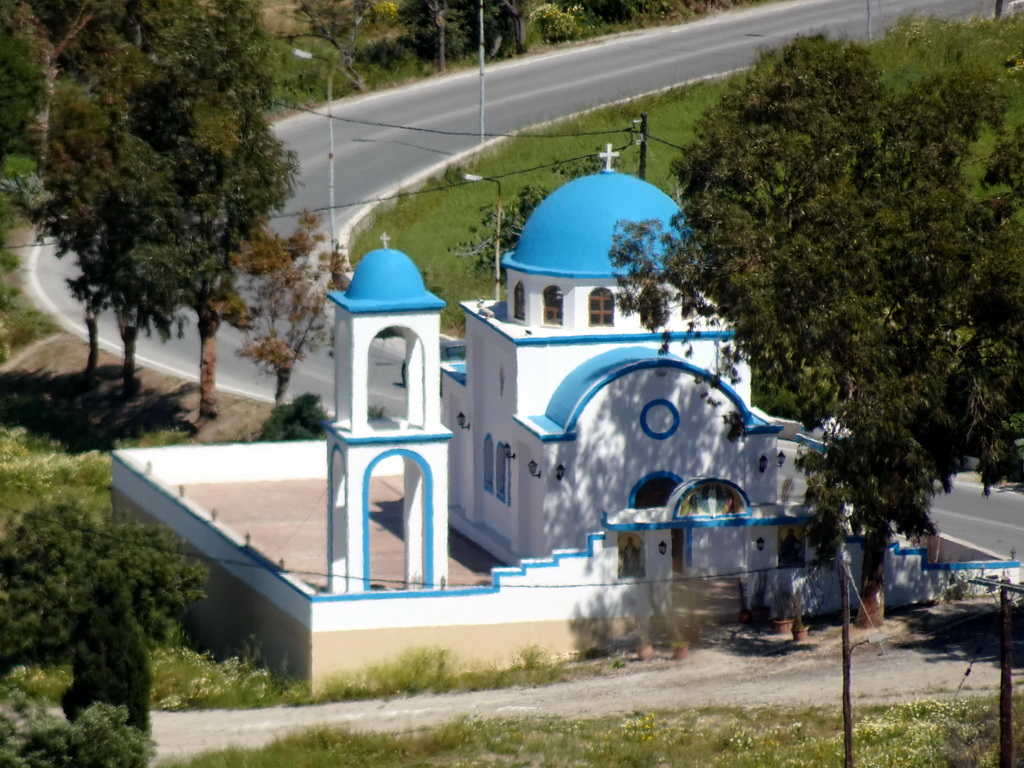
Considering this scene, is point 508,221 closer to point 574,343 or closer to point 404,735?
point 574,343

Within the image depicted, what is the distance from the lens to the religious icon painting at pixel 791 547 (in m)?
→ 32.0

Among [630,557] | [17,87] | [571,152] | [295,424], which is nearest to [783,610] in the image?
[630,557]

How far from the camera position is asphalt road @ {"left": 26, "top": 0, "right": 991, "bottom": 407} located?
57.7m

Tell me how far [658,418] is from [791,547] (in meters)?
3.10

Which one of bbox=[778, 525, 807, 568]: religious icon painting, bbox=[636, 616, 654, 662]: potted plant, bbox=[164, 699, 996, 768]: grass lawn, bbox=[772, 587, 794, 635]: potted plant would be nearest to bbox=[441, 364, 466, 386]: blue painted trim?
bbox=[636, 616, 654, 662]: potted plant

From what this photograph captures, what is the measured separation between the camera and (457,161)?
194ft

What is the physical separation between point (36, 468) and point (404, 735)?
18053 millimetres

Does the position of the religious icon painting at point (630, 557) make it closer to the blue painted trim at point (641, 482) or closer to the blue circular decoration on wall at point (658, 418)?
the blue painted trim at point (641, 482)

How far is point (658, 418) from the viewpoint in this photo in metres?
32.5

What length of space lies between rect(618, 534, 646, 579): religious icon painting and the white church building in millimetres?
37

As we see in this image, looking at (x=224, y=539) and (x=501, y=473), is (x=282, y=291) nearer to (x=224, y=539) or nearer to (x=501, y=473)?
(x=501, y=473)

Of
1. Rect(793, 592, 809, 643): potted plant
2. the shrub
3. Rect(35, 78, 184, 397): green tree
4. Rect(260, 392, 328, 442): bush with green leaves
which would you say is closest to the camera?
Rect(793, 592, 809, 643): potted plant

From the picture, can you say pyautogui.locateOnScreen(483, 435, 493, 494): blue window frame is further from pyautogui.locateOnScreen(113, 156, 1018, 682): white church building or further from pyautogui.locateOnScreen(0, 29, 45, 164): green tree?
pyautogui.locateOnScreen(0, 29, 45, 164): green tree

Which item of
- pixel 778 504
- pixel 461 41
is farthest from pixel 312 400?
pixel 461 41
